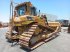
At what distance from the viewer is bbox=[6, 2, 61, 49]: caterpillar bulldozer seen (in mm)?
7775

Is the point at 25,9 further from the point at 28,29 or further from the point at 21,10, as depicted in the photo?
the point at 28,29

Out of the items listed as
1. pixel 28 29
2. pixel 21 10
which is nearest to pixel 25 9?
pixel 21 10

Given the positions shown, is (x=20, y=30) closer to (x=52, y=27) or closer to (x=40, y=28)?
(x=40, y=28)

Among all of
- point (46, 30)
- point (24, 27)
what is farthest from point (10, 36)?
point (46, 30)

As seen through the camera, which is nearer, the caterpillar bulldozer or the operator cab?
the caterpillar bulldozer

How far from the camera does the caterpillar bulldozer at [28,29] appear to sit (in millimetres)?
7775

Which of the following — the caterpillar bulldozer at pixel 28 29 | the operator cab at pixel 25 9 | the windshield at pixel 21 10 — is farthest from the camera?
the windshield at pixel 21 10

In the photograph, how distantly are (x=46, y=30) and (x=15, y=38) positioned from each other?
2.33 metres

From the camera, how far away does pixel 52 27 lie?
11.2 metres

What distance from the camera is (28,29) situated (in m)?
8.43

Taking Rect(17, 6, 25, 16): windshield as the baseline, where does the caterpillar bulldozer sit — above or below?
below

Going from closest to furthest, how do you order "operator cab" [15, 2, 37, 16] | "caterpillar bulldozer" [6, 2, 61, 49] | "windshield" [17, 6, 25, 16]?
"caterpillar bulldozer" [6, 2, 61, 49] < "operator cab" [15, 2, 37, 16] < "windshield" [17, 6, 25, 16]

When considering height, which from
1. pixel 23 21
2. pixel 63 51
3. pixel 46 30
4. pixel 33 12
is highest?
pixel 33 12

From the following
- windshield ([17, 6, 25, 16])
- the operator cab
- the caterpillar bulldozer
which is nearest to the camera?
the caterpillar bulldozer
